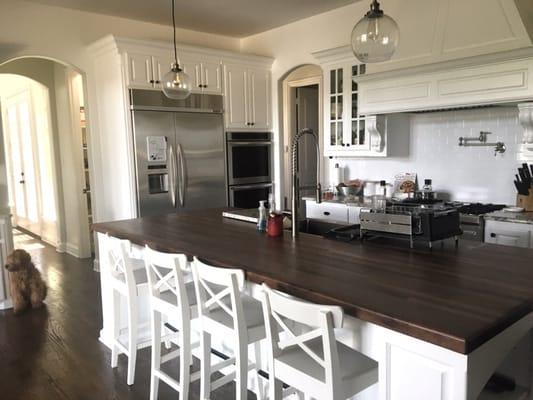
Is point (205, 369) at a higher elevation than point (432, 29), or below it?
below

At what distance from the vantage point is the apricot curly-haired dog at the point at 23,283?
12.9ft

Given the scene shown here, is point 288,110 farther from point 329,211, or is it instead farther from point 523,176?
point 523,176

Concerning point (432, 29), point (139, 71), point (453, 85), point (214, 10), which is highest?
point (214, 10)

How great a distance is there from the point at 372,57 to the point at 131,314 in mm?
2013

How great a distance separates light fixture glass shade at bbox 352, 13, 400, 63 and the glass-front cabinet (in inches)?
79.9

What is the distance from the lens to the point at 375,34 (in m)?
2.27

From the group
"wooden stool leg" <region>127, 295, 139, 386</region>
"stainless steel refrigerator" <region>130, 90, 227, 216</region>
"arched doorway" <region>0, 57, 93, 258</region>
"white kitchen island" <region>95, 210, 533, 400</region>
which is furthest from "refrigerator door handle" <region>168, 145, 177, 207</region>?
"white kitchen island" <region>95, 210, 533, 400</region>

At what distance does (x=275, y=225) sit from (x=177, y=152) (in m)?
2.47

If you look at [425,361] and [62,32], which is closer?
[425,361]

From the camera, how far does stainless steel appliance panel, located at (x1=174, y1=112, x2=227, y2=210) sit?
15.8 feet

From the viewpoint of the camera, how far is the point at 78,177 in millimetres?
5707

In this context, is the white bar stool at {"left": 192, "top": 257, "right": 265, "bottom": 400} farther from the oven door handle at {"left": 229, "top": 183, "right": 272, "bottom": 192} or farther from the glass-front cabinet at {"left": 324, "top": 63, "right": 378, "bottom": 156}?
the oven door handle at {"left": 229, "top": 183, "right": 272, "bottom": 192}

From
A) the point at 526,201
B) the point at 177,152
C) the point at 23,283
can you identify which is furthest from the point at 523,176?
the point at 23,283

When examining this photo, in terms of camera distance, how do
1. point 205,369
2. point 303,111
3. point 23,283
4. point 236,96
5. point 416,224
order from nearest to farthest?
point 416,224
point 205,369
point 23,283
point 236,96
point 303,111
